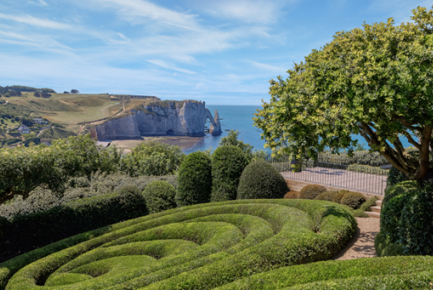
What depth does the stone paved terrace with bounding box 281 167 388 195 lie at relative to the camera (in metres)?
16.1

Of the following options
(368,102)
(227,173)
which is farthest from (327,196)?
(368,102)

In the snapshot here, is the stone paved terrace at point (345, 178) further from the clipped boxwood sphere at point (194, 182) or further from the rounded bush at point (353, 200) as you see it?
the clipped boxwood sphere at point (194, 182)

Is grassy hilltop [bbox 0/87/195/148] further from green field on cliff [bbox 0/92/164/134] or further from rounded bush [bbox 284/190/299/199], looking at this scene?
rounded bush [bbox 284/190/299/199]

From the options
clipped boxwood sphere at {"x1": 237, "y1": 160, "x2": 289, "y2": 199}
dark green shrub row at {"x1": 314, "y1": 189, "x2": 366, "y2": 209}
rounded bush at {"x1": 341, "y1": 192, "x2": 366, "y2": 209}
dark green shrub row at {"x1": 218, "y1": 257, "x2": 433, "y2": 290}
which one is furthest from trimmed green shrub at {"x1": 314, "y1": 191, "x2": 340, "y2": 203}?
dark green shrub row at {"x1": 218, "y1": 257, "x2": 433, "y2": 290}

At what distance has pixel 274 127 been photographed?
8.59 metres

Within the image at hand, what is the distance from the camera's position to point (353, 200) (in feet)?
42.3

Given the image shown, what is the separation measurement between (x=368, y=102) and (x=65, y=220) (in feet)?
47.5

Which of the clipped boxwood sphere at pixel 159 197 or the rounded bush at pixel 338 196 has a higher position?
the rounded bush at pixel 338 196

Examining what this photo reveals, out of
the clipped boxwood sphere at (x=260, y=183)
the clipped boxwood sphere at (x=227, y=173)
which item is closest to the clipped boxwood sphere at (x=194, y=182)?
the clipped boxwood sphere at (x=227, y=173)

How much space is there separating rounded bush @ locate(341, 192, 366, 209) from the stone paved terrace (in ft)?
7.10

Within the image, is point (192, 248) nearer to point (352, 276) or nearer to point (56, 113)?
point (352, 276)

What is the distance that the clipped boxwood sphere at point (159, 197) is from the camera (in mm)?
16078

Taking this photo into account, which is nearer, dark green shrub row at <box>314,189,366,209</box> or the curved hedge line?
the curved hedge line

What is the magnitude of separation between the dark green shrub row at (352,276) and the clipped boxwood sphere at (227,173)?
9.58 meters
